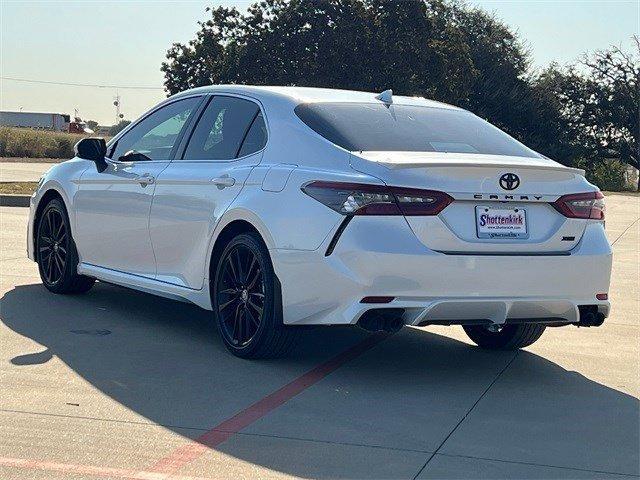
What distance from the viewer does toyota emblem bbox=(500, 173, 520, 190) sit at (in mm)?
6160

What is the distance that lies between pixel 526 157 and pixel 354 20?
44.1 meters

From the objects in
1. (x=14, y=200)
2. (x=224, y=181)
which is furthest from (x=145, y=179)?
(x=14, y=200)

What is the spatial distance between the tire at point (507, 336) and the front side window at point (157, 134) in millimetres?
2403

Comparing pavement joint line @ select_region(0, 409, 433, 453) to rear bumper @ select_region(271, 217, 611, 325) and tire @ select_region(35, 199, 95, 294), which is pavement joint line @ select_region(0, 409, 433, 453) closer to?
rear bumper @ select_region(271, 217, 611, 325)

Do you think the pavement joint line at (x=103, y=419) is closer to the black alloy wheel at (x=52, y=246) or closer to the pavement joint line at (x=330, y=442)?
the pavement joint line at (x=330, y=442)

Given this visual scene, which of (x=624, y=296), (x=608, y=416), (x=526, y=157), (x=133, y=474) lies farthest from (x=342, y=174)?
(x=624, y=296)

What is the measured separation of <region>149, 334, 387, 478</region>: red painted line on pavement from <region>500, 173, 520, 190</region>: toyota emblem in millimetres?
1447

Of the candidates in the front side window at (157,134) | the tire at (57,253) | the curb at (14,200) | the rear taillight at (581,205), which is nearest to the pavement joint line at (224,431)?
the rear taillight at (581,205)

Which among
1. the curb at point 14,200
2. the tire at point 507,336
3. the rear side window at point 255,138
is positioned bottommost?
the curb at point 14,200

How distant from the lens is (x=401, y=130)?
6.81m

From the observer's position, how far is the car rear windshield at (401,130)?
6.55m

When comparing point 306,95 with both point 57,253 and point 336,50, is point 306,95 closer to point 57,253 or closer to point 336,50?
point 57,253

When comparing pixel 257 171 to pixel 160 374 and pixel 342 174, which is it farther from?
pixel 160 374

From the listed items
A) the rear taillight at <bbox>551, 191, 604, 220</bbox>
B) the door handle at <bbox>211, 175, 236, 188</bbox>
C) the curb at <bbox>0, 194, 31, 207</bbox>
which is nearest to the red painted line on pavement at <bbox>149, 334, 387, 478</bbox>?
the door handle at <bbox>211, 175, 236, 188</bbox>
